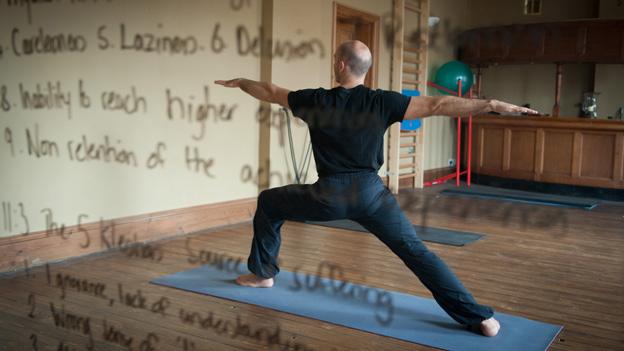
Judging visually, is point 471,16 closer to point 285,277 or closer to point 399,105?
point 399,105

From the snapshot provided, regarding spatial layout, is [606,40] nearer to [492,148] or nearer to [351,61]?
[492,148]

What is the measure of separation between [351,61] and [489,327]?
3.85 ft

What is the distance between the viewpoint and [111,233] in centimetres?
383

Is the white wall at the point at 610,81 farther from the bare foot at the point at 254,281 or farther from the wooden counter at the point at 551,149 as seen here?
the bare foot at the point at 254,281

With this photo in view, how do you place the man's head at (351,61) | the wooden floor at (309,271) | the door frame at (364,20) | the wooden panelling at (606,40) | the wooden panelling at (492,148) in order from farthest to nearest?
the wooden panelling at (492,148), the wooden panelling at (606,40), the door frame at (364,20), the wooden floor at (309,271), the man's head at (351,61)

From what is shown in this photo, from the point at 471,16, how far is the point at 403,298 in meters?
1.33

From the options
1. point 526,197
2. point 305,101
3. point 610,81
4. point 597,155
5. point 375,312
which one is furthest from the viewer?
point 610,81

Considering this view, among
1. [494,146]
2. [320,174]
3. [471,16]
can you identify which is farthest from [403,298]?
[494,146]

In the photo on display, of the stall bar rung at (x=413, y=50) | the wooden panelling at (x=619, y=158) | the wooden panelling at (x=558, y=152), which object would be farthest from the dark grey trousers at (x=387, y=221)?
the wooden panelling at (x=558, y=152)

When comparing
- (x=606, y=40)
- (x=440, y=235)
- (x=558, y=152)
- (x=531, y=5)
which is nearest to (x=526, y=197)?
(x=558, y=152)

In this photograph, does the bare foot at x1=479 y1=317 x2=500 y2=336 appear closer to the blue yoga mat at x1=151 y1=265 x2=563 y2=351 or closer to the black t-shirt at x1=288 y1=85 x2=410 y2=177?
the blue yoga mat at x1=151 y1=265 x2=563 y2=351

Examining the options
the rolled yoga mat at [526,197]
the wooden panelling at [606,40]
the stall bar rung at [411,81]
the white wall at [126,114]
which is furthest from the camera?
the wooden panelling at [606,40]

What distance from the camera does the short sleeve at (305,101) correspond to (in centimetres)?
227

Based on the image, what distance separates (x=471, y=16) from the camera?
242 centimetres
